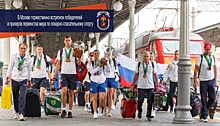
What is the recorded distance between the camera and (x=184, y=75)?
10.1 metres

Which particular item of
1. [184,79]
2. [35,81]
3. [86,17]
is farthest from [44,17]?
[184,79]

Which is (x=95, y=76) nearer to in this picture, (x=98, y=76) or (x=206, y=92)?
(x=98, y=76)

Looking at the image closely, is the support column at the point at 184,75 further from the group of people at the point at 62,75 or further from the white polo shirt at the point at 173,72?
the white polo shirt at the point at 173,72

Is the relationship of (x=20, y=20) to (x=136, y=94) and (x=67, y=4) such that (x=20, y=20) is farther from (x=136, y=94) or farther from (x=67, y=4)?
(x=67, y=4)

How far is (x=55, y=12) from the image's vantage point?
14.1 m

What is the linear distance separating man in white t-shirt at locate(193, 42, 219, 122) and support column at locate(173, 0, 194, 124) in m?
0.60

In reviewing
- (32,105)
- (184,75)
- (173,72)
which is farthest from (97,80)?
(173,72)

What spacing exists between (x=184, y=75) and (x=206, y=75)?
2.63ft

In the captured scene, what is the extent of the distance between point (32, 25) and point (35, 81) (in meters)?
2.27

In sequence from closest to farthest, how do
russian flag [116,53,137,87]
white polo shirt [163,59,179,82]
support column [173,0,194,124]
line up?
support column [173,0,194,124]
white polo shirt [163,59,179,82]
russian flag [116,53,137,87]

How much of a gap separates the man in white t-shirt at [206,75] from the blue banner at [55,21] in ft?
14.2

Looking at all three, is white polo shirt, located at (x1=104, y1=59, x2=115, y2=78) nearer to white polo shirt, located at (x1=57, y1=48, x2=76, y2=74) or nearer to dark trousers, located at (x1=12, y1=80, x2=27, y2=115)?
white polo shirt, located at (x1=57, y1=48, x2=76, y2=74)

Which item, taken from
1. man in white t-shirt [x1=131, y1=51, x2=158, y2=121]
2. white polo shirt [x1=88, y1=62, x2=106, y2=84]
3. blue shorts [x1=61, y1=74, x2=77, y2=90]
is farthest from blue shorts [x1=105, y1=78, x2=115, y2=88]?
Result: man in white t-shirt [x1=131, y1=51, x2=158, y2=121]

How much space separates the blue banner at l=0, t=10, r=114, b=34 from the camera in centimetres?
1400
